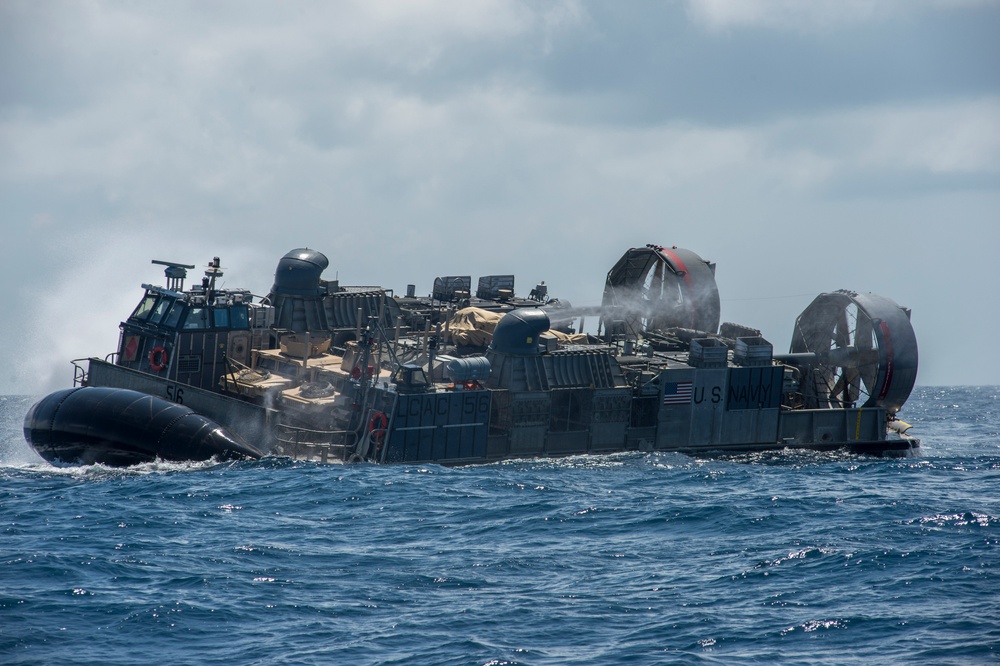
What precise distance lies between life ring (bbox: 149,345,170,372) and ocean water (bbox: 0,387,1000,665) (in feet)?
15.7

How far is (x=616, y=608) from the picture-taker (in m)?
20.3

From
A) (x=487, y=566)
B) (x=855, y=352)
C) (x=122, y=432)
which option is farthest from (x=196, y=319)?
(x=855, y=352)

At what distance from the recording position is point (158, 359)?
121ft

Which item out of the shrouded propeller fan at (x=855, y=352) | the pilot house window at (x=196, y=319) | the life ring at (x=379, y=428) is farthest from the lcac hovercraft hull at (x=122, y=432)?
the shrouded propeller fan at (x=855, y=352)

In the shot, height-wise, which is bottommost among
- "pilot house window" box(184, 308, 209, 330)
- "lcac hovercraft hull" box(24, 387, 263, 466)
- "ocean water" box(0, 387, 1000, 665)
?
"ocean water" box(0, 387, 1000, 665)

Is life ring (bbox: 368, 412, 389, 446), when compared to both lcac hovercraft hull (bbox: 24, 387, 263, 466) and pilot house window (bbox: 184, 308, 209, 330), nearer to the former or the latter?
lcac hovercraft hull (bbox: 24, 387, 263, 466)

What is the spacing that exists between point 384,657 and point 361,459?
54.2 feet

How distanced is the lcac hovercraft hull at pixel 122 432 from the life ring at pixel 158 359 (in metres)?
3.09

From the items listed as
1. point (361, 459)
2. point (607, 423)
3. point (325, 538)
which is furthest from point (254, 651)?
point (607, 423)

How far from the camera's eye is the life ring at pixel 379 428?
33812mm

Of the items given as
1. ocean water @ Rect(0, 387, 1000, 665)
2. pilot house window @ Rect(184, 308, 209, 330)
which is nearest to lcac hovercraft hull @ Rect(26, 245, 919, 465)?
pilot house window @ Rect(184, 308, 209, 330)

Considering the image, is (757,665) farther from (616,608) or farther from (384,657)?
(384,657)

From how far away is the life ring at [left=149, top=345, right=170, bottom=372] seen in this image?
3681 centimetres

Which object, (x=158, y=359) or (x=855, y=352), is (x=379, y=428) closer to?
(x=158, y=359)
